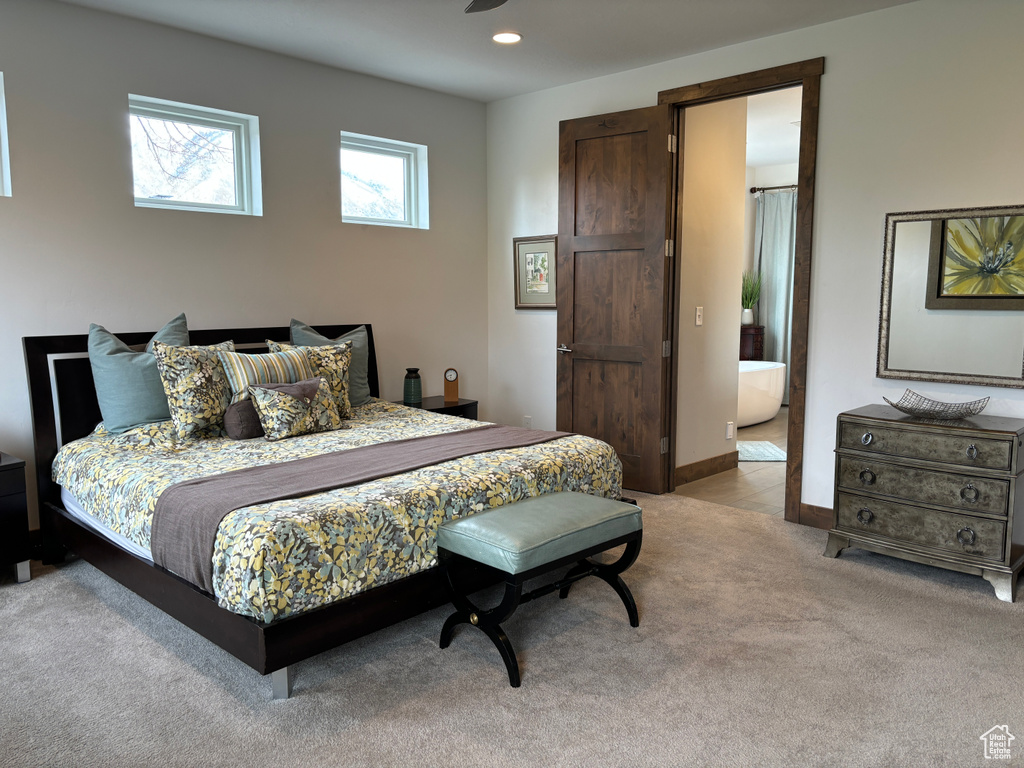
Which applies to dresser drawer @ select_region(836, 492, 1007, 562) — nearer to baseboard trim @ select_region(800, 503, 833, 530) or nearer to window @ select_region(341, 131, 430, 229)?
baseboard trim @ select_region(800, 503, 833, 530)

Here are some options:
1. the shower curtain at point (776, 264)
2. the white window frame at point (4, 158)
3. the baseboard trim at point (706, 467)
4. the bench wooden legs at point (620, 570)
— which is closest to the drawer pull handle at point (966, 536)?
the bench wooden legs at point (620, 570)

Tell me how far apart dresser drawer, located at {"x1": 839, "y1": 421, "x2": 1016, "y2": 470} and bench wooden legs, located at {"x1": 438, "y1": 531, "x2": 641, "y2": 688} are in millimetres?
1348

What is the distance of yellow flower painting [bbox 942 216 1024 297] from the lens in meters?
3.31

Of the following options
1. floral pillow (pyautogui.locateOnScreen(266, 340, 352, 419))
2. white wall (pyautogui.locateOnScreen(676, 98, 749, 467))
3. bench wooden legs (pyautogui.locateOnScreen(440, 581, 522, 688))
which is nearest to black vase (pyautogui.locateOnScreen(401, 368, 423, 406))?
floral pillow (pyautogui.locateOnScreen(266, 340, 352, 419))

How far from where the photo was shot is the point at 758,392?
7.00 m

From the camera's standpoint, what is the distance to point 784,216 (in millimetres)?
8477

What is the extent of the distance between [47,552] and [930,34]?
483 centimetres

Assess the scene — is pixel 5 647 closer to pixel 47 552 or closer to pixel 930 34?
pixel 47 552

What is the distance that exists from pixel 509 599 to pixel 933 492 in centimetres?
205

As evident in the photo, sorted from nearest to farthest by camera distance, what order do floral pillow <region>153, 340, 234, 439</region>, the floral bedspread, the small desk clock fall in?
the floral bedspread → floral pillow <region>153, 340, 234, 439</region> → the small desk clock

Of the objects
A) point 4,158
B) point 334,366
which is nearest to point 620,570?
point 334,366

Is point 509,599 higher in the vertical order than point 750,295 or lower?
lower

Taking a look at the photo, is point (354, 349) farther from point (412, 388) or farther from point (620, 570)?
point (620, 570)

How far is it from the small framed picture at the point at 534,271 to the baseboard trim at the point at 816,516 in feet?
7.08
